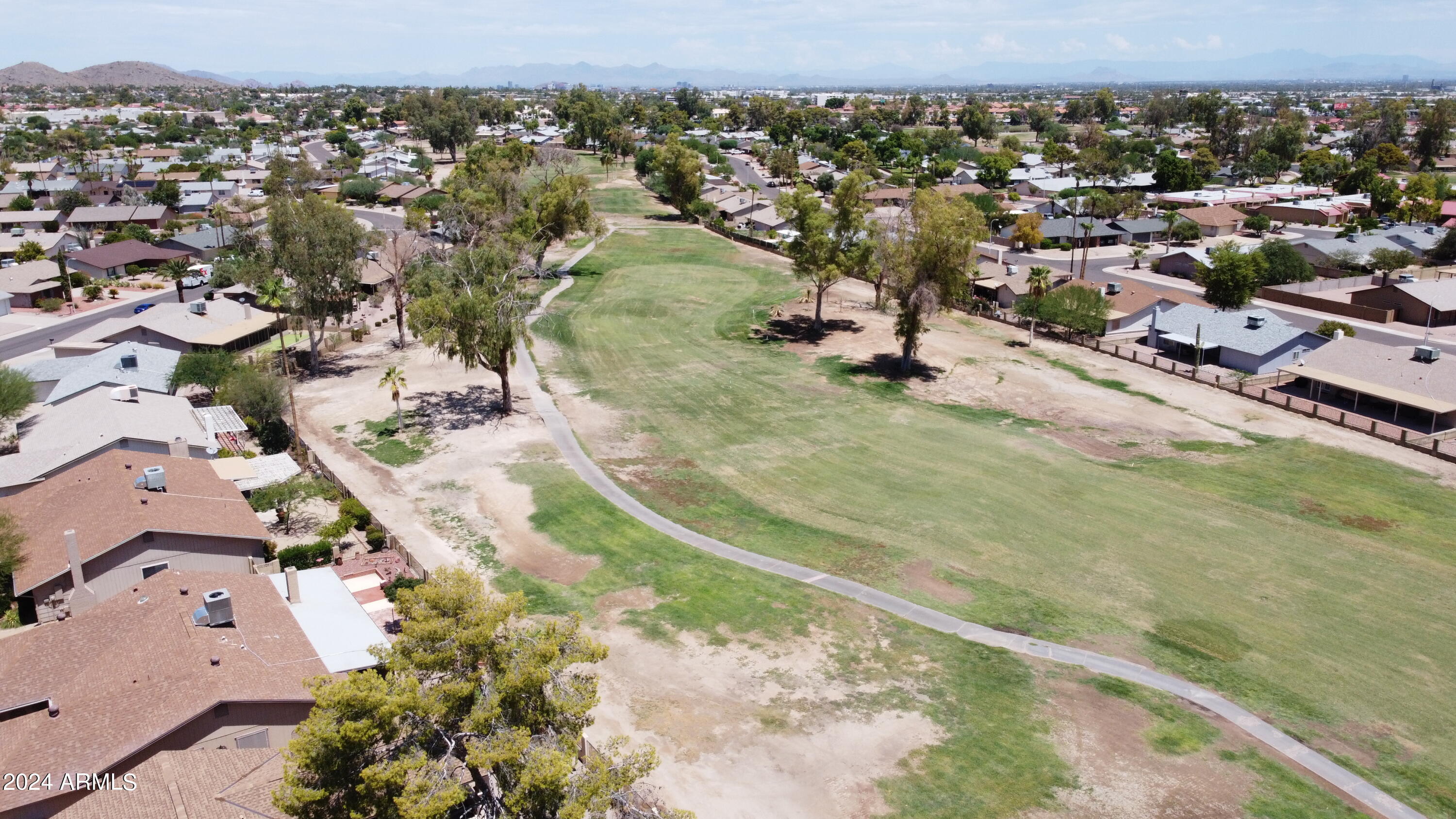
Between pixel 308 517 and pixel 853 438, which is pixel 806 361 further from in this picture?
pixel 308 517

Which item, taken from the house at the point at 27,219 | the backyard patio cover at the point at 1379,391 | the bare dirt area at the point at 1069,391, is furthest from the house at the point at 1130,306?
the house at the point at 27,219

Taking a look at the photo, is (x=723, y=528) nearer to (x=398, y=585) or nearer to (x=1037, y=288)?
(x=398, y=585)

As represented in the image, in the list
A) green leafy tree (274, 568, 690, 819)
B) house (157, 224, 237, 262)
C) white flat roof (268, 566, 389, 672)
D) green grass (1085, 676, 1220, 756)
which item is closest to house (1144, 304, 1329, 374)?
green grass (1085, 676, 1220, 756)

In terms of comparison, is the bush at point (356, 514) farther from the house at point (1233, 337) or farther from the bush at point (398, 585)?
the house at point (1233, 337)

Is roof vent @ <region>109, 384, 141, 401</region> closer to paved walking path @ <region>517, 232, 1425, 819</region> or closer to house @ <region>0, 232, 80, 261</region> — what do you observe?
paved walking path @ <region>517, 232, 1425, 819</region>

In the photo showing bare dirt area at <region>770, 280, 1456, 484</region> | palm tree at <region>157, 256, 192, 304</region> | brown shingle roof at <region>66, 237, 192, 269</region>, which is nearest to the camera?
bare dirt area at <region>770, 280, 1456, 484</region>

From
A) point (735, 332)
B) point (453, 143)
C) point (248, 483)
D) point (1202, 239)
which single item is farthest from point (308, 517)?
point (453, 143)
